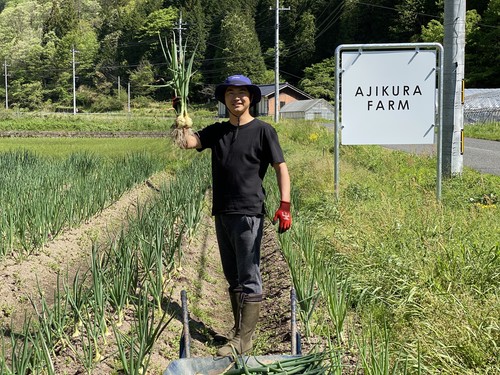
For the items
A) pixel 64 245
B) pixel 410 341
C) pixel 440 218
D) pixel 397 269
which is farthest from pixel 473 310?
pixel 64 245

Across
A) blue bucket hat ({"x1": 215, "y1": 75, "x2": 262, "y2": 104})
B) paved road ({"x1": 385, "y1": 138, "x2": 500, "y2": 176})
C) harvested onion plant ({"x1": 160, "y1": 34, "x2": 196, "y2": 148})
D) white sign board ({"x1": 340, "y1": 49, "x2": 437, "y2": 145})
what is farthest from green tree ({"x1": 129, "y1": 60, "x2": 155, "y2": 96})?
blue bucket hat ({"x1": 215, "y1": 75, "x2": 262, "y2": 104})

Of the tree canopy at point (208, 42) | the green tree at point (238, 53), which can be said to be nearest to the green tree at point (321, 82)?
the tree canopy at point (208, 42)

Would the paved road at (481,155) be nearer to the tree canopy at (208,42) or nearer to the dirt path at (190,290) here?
the dirt path at (190,290)

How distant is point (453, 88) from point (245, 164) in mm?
4856

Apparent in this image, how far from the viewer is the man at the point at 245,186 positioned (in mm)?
2955

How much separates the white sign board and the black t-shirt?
133 inches

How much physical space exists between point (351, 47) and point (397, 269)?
139 inches

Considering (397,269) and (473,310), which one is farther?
(397,269)

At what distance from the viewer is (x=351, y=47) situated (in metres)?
6.29

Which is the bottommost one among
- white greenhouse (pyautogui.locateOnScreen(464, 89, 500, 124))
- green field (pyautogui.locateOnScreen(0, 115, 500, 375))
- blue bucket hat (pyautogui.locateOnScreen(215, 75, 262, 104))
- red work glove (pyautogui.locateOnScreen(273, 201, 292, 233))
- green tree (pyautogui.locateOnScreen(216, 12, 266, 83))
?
green field (pyautogui.locateOnScreen(0, 115, 500, 375))

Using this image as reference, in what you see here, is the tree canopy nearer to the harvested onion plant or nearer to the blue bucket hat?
the harvested onion plant

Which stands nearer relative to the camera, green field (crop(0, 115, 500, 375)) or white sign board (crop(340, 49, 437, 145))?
green field (crop(0, 115, 500, 375))

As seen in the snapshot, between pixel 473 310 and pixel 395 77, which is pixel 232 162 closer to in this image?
pixel 473 310

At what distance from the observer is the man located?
2955mm
